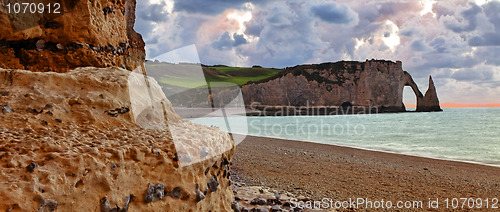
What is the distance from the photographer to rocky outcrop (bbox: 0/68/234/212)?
1664mm

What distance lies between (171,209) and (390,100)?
83.1 metres

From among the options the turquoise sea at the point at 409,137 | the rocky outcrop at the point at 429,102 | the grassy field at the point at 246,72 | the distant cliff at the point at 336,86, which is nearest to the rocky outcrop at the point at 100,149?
the turquoise sea at the point at 409,137

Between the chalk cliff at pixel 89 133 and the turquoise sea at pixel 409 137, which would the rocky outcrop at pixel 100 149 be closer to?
the chalk cliff at pixel 89 133

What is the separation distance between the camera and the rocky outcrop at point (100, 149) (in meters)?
1.66

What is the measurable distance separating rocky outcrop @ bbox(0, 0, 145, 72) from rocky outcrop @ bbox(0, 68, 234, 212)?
392 millimetres

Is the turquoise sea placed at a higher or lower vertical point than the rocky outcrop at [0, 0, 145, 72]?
lower

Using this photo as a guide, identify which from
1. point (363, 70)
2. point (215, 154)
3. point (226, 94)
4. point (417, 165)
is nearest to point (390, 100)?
point (363, 70)

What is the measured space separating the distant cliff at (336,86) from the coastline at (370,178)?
210 feet

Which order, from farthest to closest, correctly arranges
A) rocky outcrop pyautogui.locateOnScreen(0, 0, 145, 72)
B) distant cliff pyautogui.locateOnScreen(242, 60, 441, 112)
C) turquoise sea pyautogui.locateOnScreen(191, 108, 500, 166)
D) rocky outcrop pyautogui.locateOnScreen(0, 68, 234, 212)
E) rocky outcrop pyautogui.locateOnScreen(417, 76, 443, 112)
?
rocky outcrop pyautogui.locateOnScreen(417, 76, 443, 112) → distant cliff pyautogui.locateOnScreen(242, 60, 441, 112) → turquoise sea pyautogui.locateOnScreen(191, 108, 500, 166) → rocky outcrop pyautogui.locateOnScreen(0, 0, 145, 72) → rocky outcrop pyautogui.locateOnScreen(0, 68, 234, 212)

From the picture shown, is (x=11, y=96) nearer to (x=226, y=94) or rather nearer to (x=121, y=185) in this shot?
(x=121, y=185)

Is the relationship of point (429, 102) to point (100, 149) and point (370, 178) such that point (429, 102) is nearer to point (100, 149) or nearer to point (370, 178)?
point (370, 178)

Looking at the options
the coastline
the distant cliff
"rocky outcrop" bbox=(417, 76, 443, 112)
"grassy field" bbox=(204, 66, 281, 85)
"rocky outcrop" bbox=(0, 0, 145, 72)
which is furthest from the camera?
"grassy field" bbox=(204, 66, 281, 85)

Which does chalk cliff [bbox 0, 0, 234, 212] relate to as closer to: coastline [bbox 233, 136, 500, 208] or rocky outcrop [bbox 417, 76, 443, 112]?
coastline [bbox 233, 136, 500, 208]

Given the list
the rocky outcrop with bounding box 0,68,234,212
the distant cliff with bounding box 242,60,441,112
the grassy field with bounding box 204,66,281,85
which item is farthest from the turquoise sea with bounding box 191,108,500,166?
the grassy field with bounding box 204,66,281,85
